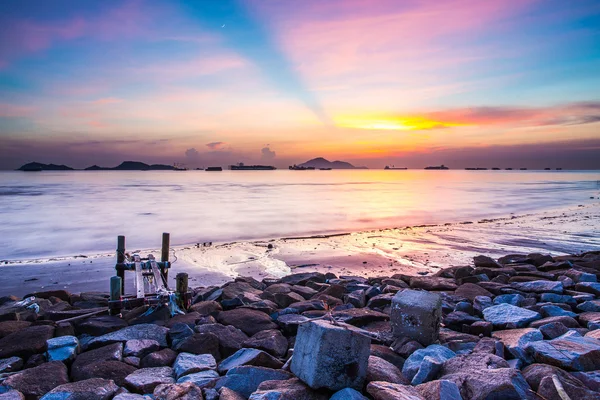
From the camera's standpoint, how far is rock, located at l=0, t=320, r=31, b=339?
19.8 feet

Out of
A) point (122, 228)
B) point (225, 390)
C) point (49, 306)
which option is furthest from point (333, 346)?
point (122, 228)

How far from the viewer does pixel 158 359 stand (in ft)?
17.1

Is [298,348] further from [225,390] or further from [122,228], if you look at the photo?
[122,228]

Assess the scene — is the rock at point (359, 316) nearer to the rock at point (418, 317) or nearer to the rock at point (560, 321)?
the rock at point (418, 317)

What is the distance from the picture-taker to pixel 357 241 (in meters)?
16.3

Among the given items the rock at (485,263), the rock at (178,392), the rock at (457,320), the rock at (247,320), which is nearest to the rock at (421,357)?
the rock at (457,320)

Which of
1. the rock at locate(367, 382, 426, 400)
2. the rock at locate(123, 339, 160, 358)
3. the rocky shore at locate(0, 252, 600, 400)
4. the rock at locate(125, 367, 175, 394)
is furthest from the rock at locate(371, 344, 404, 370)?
the rock at locate(123, 339, 160, 358)

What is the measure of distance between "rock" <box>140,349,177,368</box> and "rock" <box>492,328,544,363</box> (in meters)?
4.22

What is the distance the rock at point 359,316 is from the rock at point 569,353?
2.29 metres

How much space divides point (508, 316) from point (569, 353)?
1717mm

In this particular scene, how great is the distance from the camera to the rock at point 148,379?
4.47 metres

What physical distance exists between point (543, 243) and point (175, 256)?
1336 cm

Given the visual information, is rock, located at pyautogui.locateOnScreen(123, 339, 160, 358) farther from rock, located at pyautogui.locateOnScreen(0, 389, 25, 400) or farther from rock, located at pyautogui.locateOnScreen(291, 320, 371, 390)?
rock, located at pyautogui.locateOnScreen(291, 320, 371, 390)

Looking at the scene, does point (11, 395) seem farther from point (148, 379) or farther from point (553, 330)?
point (553, 330)
